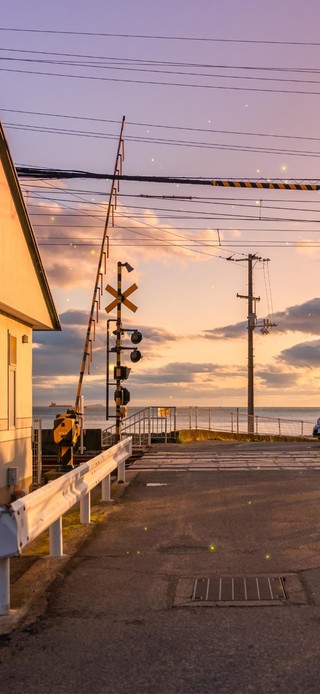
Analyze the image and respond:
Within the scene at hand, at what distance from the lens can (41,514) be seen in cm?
707

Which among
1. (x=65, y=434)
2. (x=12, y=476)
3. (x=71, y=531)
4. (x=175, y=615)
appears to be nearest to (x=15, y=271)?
(x=12, y=476)

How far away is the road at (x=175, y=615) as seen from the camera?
4.82 m

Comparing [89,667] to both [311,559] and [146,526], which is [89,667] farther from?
[146,526]

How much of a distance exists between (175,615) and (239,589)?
101 cm

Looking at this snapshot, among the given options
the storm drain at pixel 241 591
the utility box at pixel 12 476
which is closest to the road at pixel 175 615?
the storm drain at pixel 241 591

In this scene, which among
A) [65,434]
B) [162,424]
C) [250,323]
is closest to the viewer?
[65,434]

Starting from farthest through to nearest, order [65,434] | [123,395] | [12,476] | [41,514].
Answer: [123,395]
[65,434]
[12,476]
[41,514]

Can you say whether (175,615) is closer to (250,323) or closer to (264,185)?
(264,185)

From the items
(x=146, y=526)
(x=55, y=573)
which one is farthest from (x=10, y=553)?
(x=146, y=526)

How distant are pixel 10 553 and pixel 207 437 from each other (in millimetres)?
32733

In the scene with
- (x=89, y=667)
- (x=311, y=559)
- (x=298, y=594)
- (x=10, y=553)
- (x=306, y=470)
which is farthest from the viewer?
(x=306, y=470)

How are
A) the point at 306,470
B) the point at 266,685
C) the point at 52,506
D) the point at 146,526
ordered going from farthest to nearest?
the point at 306,470, the point at 146,526, the point at 52,506, the point at 266,685

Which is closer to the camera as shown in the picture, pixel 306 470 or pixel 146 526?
pixel 146 526

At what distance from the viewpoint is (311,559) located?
8.16 m
